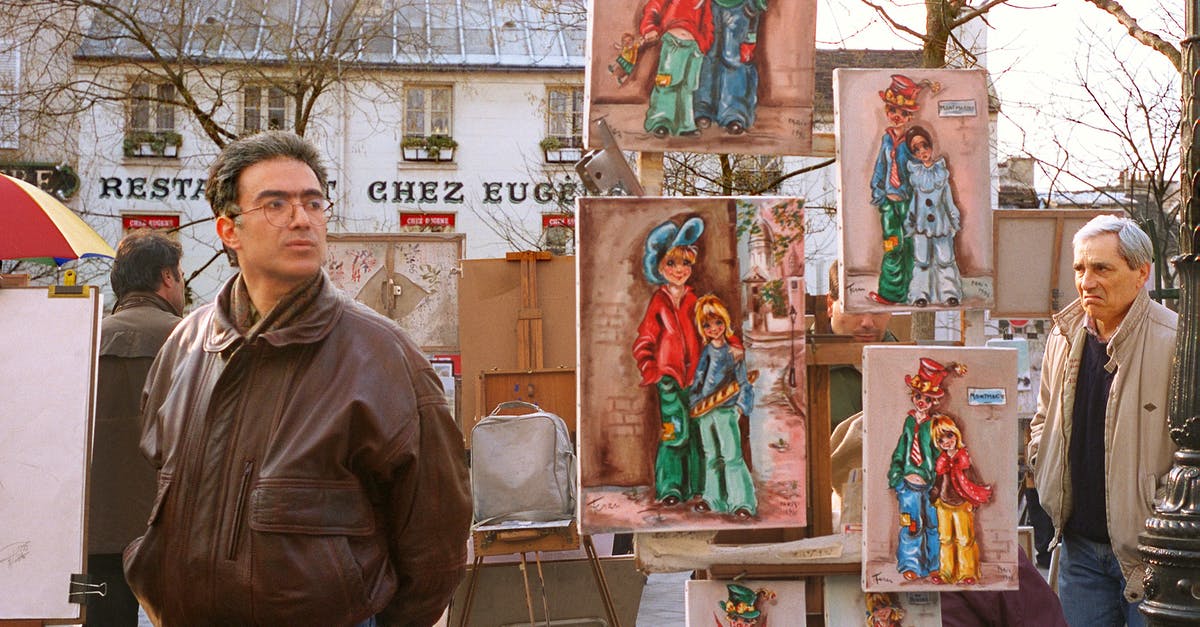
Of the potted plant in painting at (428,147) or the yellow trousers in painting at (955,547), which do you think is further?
the potted plant in painting at (428,147)

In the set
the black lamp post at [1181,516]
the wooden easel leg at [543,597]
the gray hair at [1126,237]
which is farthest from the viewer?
the wooden easel leg at [543,597]

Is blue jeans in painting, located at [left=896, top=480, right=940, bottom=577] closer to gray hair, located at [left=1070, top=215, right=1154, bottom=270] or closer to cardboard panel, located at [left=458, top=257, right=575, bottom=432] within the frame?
gray hair, located at [left=1070, top=215, right=1154, bottom=270]

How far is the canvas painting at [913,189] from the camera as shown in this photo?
12.8 feet

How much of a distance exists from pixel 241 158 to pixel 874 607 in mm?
2041

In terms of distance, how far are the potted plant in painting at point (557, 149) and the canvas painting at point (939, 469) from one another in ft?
84.2

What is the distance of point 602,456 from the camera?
12.2 feet

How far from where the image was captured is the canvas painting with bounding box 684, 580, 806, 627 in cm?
390

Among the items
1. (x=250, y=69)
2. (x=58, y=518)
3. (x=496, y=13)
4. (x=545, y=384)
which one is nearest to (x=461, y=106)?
(x=496, y=13)

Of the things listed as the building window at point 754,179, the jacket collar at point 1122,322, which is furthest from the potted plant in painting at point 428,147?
the jacket collar at point 1122,322

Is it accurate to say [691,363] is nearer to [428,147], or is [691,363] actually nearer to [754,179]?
[754,179]

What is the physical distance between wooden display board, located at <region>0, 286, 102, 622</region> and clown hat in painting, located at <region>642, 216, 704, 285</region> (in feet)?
6.44

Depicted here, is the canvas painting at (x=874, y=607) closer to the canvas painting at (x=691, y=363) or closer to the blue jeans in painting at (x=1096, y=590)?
the canvas painting at (x=691, y=363)

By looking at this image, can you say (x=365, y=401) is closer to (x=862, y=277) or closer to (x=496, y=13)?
(x=862, y=277)

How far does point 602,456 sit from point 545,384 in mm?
4309
